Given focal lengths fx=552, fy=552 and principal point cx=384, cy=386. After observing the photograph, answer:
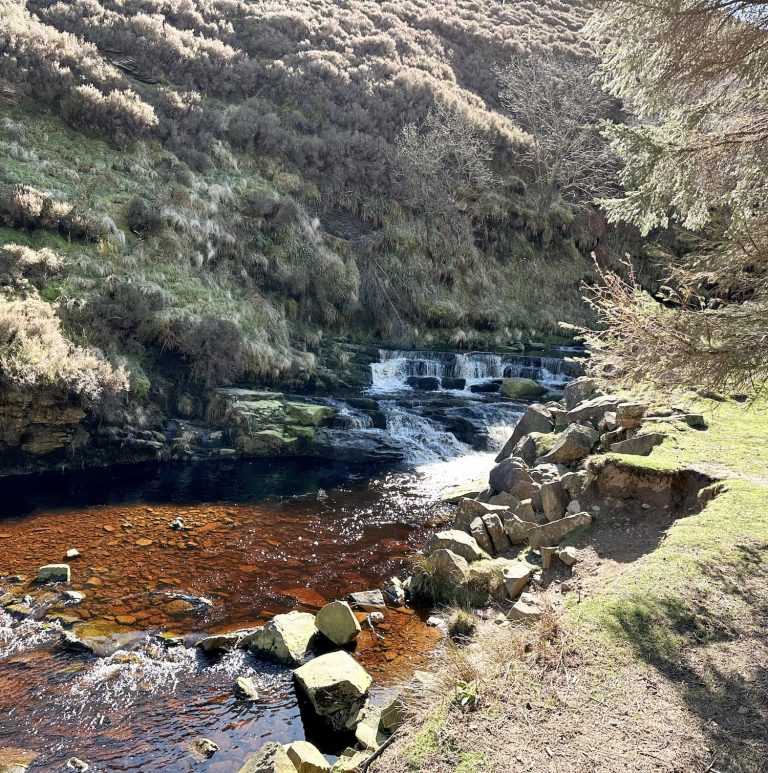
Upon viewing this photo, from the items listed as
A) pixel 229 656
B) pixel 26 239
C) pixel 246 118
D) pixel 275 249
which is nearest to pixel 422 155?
pixel 246 118

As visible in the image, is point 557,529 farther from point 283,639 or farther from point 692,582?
point 283,639

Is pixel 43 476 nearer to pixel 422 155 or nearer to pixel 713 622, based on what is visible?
pixel 713 622

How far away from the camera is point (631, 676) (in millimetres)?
3689

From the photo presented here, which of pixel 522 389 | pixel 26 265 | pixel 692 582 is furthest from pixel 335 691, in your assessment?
pixel 522 389

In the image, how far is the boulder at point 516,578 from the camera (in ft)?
19.8

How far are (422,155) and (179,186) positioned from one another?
11895mm

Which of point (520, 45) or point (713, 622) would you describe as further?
point (520, 45)

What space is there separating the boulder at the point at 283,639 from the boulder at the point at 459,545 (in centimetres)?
190

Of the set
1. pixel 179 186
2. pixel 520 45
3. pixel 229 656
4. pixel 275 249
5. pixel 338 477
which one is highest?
pixel 520 45

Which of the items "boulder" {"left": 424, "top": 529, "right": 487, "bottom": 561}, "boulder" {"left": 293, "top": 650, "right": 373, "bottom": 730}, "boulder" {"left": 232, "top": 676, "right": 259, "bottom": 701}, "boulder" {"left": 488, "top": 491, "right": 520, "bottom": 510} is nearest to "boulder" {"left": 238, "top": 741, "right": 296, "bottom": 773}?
"boulder" {"left": 293, "top": 650, "right": 373, "bottom": 730}

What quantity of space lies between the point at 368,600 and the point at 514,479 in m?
2.88

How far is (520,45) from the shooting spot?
3812 cm

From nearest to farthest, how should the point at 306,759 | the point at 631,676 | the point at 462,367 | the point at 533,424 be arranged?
1. the point at 631,676
2. the point at 306,759
3. the point at 533,424
4. the point at 462,367

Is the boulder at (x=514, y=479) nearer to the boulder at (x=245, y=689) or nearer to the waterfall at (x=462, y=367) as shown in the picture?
the boulder at (x=245, y=689)
